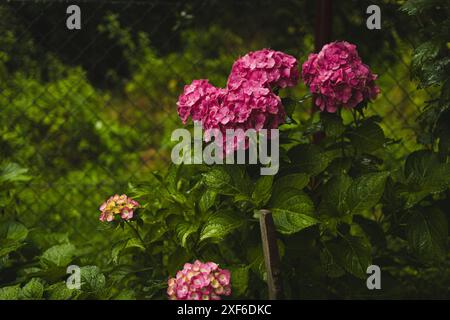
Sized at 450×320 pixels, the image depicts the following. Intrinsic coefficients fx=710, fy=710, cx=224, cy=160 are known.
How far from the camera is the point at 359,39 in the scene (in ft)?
11.4

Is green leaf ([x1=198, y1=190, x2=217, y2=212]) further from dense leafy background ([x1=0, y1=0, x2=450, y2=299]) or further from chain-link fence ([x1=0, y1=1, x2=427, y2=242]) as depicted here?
chain-link fence ([x1=0, y1=1, x2=427, y2=242])

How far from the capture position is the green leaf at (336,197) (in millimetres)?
2025

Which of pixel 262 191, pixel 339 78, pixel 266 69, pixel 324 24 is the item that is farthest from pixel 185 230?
pixel 324 24

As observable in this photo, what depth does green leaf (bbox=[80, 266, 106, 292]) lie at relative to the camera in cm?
210

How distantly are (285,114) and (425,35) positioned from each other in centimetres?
84

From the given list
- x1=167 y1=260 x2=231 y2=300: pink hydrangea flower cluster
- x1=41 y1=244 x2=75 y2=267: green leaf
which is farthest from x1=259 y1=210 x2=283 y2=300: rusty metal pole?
x1=41 y1=244 x2=75 y2=267: green leaf

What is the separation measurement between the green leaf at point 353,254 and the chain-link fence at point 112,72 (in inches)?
36.8

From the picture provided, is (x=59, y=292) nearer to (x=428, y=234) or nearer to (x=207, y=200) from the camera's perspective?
(x=207, y=200)

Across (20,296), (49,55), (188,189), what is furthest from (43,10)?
(20,296)

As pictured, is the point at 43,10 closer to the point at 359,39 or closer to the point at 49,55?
the point at 49,55

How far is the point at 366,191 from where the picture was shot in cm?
198

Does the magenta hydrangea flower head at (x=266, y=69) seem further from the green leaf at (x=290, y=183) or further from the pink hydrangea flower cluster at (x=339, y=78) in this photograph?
the green leaf at (x=290, y=183)

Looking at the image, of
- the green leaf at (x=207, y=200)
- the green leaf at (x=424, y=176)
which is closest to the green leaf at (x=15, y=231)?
the green leaf at (x=207, y=200)

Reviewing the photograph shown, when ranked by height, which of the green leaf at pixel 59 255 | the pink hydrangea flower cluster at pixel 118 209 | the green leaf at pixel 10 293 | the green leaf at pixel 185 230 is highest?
the pink hydrangea flower cluster at pixel 118 209
